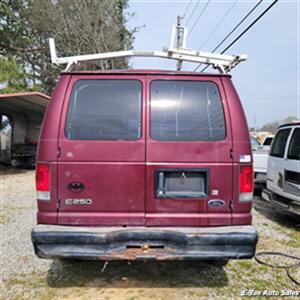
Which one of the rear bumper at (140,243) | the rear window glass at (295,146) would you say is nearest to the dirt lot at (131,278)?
the rear bumper at (140,243)

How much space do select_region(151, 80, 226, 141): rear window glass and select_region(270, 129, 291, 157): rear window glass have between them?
345 cm

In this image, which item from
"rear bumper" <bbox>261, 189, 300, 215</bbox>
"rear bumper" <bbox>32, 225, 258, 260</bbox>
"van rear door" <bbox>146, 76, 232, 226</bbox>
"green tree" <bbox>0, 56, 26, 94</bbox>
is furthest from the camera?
"green tree" <bbox>0, 56, 26, 94</bbox>

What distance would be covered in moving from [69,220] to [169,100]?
143 centimetres

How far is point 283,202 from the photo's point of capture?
18.5 ft

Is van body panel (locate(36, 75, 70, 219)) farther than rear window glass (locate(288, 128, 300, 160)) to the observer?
No

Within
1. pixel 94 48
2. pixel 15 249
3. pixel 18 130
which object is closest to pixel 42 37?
pixel 94 48

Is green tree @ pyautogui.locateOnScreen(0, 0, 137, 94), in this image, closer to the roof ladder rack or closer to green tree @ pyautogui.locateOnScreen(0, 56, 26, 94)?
green tree @ pyautogui.locateOnScreen(0, 56, 26, 94)

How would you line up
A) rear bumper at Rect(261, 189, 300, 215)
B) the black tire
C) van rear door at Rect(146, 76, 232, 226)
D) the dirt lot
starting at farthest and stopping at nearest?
1. the black tire
2. rear bumper at Rect(261, 189, 300, 215)
3. the dirt lot
4. van rear door at Rect(146, 76, 232, 226)

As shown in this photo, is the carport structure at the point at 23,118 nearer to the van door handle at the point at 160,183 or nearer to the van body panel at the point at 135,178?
the van body panel at the point at 135,178

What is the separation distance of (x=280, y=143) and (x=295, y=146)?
2.00 ft

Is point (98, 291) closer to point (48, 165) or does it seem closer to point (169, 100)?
point (48, 165)

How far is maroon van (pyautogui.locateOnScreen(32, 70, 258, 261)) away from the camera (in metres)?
2.76

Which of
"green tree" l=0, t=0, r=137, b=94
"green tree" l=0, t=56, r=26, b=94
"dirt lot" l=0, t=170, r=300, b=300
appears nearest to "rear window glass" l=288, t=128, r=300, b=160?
"dirt lot" l=0, t=170, r=300, b=300

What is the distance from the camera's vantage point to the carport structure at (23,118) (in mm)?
15828
